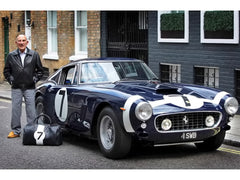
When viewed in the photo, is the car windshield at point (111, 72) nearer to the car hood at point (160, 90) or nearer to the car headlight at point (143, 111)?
the car hood at point (160, 90)

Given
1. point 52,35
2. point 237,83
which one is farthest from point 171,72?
point 52,35

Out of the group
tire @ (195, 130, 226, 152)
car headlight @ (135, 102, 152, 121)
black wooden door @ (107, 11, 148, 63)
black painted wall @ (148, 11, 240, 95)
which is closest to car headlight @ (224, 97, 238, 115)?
tire @ (195, 130, 226, 152)

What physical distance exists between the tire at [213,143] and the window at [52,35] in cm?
1405

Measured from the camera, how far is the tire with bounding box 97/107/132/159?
24.8 feet

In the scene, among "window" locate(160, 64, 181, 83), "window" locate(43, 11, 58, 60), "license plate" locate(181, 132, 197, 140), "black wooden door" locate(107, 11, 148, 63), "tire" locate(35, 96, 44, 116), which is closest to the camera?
"license plate" locate(181, 132, 197, 140)

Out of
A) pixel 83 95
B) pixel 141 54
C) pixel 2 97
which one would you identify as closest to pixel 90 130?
pixel 83 95

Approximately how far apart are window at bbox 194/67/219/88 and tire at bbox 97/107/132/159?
660 centimetres

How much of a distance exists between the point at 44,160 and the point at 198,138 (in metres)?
2.19

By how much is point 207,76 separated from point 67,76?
18.6ft

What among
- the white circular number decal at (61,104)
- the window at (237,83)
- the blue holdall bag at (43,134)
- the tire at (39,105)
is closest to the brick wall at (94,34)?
the window at (237,83)

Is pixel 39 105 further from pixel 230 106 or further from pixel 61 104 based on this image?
pixel 230 106

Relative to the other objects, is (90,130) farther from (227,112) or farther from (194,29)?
(194,29)

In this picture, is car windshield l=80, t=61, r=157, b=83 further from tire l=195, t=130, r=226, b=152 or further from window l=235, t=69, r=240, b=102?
window l=235, t=69, r=240, b=102

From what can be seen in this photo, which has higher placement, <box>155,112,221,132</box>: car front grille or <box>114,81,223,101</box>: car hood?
<box>114,81,223,101</box>: car hood
